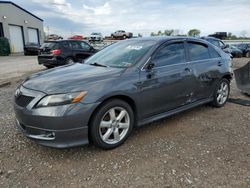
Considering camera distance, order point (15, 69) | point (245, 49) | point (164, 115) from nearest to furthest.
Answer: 1. point (164, 115)
2. point (15, 69)
3. point (245, 49)

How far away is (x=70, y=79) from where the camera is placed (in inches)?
121

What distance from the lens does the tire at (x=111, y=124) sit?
3000 mm

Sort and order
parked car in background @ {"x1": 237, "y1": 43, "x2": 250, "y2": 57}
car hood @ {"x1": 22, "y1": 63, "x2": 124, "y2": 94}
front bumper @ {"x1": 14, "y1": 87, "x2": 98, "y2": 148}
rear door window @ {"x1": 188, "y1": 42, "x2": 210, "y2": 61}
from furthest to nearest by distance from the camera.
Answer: parked car in background @ {"x1": 237, "y1": 43, "x2": 250, "y2": 57} → rear door window @ {"x1": 188, "y1": 42, "x2": 210, "y2": 61} → car hood @ {"x1": 22, "y1": 63, "x2": 124, "y2": 94} → front bumper @ {"x1": 14, "y1": 87, "x2": 98, "y2": 148}

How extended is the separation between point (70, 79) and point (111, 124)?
840 mm

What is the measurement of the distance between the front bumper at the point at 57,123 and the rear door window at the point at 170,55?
4.67 ft

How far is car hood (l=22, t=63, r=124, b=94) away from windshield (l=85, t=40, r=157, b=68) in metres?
0.28

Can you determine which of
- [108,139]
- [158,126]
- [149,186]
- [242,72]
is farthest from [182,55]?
[242,72]

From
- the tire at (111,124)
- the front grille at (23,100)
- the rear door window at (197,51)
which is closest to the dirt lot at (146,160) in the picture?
the tire at (111,124)

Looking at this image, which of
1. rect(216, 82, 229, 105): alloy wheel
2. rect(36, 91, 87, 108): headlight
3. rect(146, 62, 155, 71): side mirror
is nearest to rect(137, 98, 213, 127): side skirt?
rect(216, 82, 229, 105): alloy wheel

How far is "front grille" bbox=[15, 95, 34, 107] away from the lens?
294 cm

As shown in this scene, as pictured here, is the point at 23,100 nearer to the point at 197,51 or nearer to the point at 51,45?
the point at 197,51

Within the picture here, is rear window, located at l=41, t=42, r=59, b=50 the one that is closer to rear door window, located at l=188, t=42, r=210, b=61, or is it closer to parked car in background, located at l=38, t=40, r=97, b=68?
parked car in background, located at l=38, t=40, r=97, b=68

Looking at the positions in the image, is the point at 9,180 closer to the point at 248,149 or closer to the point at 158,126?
the point at 158,126

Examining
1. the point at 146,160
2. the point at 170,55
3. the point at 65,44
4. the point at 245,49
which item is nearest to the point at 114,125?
the point at 146,160
